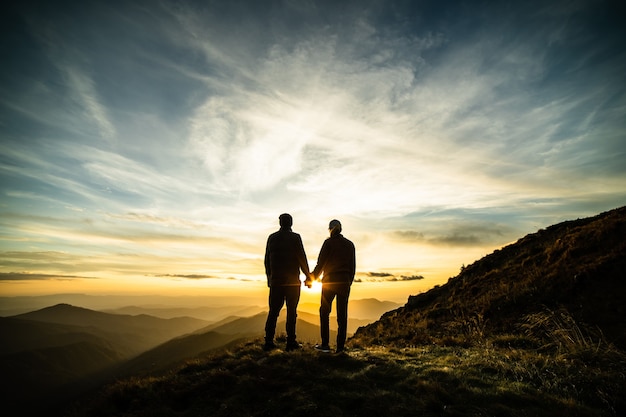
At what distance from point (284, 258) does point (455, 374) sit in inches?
190

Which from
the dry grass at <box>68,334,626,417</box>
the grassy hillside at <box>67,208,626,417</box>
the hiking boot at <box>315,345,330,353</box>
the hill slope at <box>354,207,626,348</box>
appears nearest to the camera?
the dry grass at <box>68,334,626,417</box>

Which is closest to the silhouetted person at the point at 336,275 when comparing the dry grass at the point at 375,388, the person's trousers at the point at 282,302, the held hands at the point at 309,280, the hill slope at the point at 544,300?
the held hands at the point at 309,280

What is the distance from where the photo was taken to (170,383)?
639 centimetres

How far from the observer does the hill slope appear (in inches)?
364

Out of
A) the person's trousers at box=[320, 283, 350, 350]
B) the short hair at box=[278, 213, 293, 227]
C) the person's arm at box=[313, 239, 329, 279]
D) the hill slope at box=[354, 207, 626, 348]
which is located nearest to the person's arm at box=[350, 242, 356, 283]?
the person's trousers at box=[320, 283, 350, 350]

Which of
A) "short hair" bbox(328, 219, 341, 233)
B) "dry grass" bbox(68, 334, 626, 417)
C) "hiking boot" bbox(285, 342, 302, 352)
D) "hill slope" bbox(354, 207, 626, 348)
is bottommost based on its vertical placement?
"dry grass" bbox(68, 334, 626, 417)

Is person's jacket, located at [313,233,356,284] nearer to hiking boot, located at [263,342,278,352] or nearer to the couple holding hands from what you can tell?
the couple holding hands

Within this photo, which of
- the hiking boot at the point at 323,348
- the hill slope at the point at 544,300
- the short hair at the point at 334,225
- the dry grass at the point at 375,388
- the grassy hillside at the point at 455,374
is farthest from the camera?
the hill slope at the point at 544,300

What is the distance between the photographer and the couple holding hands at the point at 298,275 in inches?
338

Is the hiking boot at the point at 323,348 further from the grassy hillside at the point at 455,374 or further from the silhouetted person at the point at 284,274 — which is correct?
the silhouetted person at the point at 284,274

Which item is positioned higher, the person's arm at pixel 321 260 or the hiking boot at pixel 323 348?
the person's arm at pixel 321 260

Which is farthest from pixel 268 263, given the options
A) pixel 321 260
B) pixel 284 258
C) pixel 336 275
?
pixel 336 275

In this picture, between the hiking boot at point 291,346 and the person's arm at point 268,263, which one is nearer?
the hiking boot at point 291,346

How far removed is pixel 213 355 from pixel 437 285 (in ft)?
57.3
